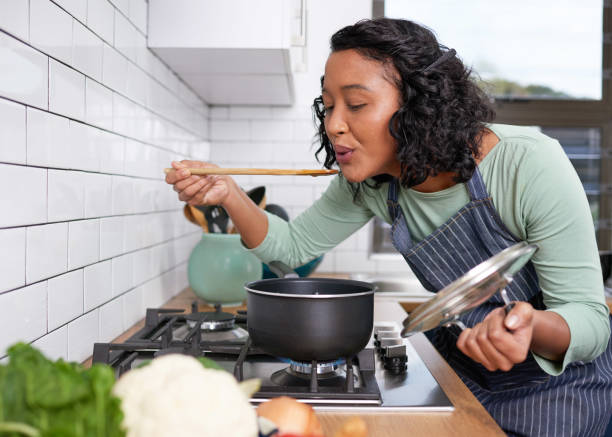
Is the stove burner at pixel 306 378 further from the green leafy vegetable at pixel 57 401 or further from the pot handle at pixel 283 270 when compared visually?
the green leafy vegetable at pixel 57 401

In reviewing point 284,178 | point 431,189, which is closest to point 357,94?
point 431,189

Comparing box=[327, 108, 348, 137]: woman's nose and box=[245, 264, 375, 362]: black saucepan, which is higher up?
box=[327, 108, 348, 137]: woman's nose

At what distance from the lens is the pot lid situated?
67 centimetres

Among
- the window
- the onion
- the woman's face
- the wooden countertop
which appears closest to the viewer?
the onion

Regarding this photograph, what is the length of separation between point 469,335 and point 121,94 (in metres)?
0.93

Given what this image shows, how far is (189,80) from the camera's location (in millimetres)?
1905

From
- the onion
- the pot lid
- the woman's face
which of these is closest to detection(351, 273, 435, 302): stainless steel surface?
the woman's face

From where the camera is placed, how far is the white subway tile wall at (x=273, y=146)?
2.48m

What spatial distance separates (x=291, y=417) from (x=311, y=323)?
26 centimetres

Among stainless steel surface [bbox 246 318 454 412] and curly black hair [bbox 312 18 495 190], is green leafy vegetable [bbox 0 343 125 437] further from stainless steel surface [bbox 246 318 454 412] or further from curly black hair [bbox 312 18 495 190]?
curly black hair [bbox 312 18 495 190]

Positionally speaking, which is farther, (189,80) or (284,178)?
(284,178)

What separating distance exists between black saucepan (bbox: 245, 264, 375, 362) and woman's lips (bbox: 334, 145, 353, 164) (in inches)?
12.6

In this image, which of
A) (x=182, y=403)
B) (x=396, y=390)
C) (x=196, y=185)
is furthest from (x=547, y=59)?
(x=182, y=403)

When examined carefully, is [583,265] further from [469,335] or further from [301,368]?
[301,368]
